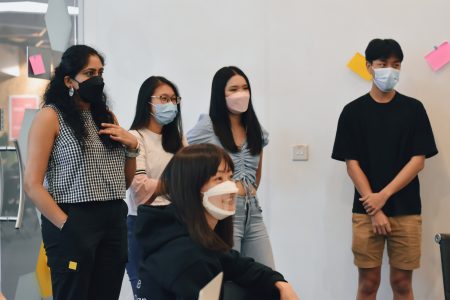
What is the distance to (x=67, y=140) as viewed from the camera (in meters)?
1.94

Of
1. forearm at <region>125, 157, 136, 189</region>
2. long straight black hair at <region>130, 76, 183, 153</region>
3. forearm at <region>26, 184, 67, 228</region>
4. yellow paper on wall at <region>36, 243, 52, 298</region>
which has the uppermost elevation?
long straight black hair at <region>130, 76, 183, 153</region>

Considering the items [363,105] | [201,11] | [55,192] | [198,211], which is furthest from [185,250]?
[201,11]

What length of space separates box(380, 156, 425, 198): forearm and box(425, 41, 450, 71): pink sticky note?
62 centimetres

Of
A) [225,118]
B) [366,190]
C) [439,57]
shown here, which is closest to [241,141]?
[225,118]

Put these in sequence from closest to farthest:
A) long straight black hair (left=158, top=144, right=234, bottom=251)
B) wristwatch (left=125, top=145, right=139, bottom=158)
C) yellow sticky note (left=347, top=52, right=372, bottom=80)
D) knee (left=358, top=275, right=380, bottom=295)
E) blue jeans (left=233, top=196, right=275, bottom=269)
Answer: long straight black hair (left=158, top=144, right=234, bottom=251) < wristwatch (left=125, top=145, right=139, bottom=158) < blue jeans (left=233, top=196, right=275, bottom=269) < knee (left=358, top=275, right=380, bottom=295) < yellow sticky note (left=347, top=52, right=372, bottom=80)

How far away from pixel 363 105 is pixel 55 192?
5.18 ft

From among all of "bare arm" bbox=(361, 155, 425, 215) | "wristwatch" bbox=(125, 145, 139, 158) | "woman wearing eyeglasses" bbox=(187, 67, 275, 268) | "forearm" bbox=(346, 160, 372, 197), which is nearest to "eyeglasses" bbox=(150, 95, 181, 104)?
"woman wearing eyeglasses" bbox=(187, 67, 275, 268)

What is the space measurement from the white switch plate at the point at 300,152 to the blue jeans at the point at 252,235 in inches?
34.2

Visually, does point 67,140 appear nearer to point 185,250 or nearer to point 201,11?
point 185,250

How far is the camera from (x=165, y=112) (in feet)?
8.21

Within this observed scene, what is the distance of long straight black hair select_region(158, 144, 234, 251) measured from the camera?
4.78ft

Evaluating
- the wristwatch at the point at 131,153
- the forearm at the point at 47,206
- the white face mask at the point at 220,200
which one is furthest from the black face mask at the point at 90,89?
the white face mask at the point at 220,200

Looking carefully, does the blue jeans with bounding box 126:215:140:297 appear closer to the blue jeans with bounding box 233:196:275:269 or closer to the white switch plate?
the blue jeans with bounding box 233:196:275:269

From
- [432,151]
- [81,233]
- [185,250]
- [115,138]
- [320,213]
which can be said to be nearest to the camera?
[185,250]
